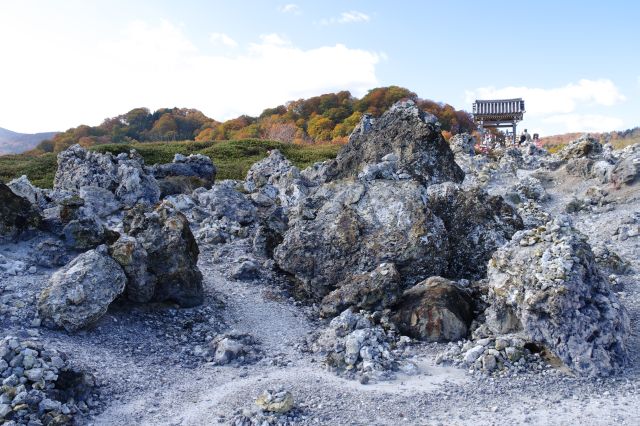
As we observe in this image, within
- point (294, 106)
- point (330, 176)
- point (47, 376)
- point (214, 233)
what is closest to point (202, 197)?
point (214, 233)

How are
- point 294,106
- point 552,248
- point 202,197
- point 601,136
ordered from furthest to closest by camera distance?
point 294,106 < point 601,136 < point 202,197 < point 552,248

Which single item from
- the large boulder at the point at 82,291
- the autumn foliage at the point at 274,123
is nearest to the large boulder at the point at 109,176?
the large boulder at the point at 82,291

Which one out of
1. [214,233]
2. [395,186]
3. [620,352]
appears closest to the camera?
[620,352]

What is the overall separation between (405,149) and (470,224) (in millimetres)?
4220

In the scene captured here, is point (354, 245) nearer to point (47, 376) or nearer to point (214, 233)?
point (214, 233)

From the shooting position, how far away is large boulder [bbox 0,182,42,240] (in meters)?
13.3

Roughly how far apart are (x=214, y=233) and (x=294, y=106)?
189ft

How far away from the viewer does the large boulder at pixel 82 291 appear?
10.0m

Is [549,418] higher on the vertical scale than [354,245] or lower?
lower

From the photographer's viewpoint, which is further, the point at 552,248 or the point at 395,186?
the point at 395,186

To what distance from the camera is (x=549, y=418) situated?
7598 mm

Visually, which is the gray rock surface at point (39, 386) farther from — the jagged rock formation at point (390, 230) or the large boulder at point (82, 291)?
the jagged rock formation at point (390, 230)

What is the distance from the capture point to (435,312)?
1064cm

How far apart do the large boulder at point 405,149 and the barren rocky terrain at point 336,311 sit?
0.26ft
